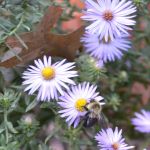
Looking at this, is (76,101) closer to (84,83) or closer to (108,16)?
(84,83)

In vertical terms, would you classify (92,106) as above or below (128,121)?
below

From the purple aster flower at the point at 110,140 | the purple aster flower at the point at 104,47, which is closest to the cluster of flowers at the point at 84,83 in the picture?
the purple aster flower at the point at 110,140

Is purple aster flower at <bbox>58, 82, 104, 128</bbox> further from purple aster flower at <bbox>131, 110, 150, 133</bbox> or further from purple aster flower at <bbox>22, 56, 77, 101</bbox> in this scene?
purple aster flower at <bbox>131, 110, 150, 133</bbox>

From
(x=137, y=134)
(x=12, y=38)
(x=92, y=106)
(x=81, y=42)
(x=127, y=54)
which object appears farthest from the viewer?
(x=137, y=134)

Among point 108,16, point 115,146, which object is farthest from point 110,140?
point 108,16

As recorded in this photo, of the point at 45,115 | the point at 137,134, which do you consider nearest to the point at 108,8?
the point at 45,115

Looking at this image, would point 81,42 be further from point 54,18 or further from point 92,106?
point 92,106

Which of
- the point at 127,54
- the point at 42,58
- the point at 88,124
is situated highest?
the point at 127,54
